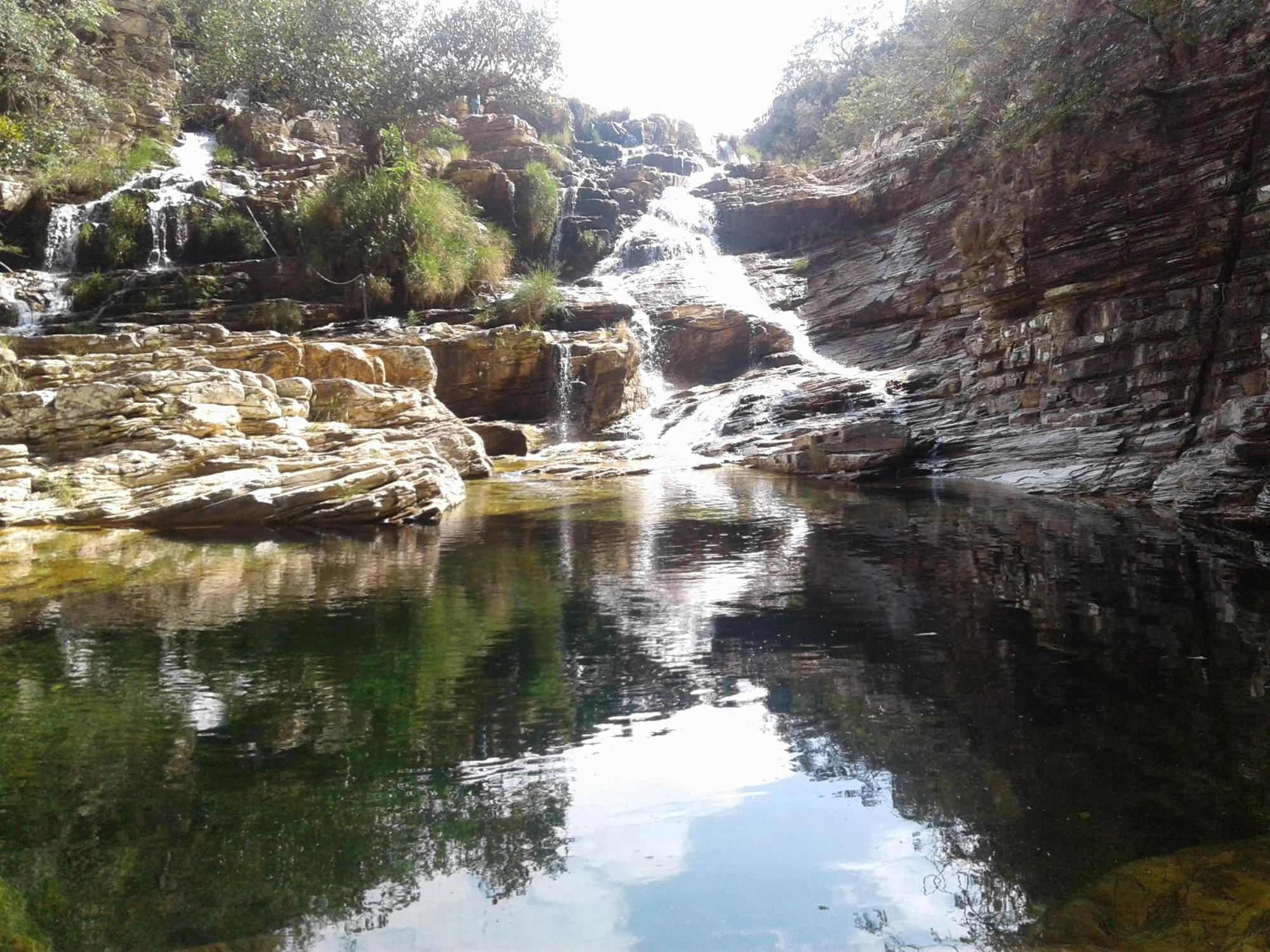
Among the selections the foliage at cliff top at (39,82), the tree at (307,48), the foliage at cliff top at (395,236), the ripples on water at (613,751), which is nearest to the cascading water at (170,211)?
the foliage at cliff top at (39,82)

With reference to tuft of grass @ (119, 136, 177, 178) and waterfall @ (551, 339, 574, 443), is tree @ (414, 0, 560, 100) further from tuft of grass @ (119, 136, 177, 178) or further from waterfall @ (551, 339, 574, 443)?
waterfall @ (551, 339, 574, 443)

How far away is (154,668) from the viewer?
4.34 metres

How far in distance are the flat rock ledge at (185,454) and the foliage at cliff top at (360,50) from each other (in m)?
16.5

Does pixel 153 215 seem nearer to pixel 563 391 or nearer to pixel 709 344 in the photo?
pixel 563 391

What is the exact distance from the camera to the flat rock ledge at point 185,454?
9492 mm

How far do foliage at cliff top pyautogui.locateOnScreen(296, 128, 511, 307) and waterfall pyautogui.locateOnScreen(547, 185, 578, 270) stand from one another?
178 inches

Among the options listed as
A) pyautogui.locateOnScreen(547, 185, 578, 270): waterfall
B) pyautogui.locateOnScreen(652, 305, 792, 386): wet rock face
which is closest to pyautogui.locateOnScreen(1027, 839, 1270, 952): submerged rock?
pyautogui.locateOnScreen(652, 305, 792, 386): wet rock face

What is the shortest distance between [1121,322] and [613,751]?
513 inches

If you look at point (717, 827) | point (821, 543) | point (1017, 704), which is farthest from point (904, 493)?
point (717, 827)

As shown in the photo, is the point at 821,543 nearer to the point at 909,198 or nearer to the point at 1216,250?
the point at 1216,250

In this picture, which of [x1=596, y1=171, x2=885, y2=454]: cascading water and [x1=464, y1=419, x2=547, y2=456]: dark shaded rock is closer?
[x1=464, y1=419, x2=547, y2=456]: dark shaded rock

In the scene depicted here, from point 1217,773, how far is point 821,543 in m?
5.30

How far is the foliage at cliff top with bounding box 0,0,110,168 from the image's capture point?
16.5 meters

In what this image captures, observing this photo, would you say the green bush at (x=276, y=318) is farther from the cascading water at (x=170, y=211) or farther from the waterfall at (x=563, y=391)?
→ the waterfall at (x=563, y=391)
